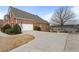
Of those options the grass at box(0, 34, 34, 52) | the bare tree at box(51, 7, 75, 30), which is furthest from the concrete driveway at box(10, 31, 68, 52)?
the bare tree at box(51, 7, 75, 30)

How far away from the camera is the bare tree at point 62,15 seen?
7.01 ft

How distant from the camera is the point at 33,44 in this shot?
2.11 metres

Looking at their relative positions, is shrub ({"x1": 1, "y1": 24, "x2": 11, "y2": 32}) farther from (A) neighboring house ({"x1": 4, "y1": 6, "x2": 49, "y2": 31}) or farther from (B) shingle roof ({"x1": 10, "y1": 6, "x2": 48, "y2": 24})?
(B) shingle roof ({"x1": 10, "y1": 6, "x2": 48, "y2": 24})

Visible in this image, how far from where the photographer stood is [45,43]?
2127 millimetres

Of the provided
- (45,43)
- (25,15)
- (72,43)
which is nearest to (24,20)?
(25,15)

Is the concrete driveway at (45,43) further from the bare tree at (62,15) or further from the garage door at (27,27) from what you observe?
the bare tree at (62,15)

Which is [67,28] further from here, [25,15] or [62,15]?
[25,15]

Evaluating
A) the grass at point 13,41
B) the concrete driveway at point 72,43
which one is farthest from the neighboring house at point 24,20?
the concrete driveway at point 72,43

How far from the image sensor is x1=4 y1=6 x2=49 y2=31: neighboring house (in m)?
2.13

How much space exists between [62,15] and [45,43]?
15.7 inches

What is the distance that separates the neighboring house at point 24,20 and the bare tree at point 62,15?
0.41 feet
